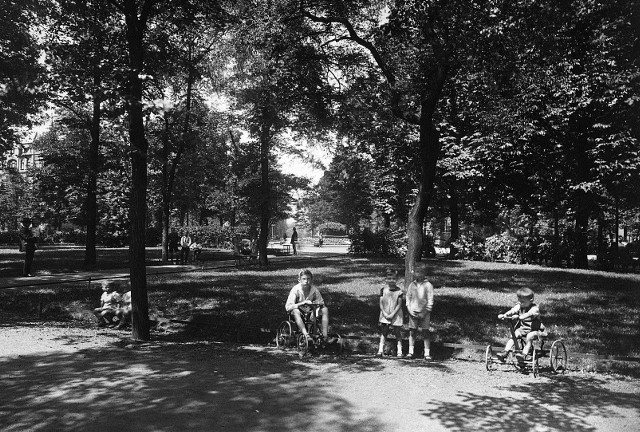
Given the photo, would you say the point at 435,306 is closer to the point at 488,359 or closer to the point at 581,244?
the point at 488,359

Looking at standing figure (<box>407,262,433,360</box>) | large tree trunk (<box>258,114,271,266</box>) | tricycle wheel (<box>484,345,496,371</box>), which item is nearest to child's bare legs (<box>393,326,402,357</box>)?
standing figure (<box>407,262,433,360</box>)

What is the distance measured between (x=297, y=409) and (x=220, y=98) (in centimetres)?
2471

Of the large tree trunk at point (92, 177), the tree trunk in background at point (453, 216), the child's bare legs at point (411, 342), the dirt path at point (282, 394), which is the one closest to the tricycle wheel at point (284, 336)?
the dirt path at point (282, 394)

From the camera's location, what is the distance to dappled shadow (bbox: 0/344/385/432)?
→ 16.5 feet

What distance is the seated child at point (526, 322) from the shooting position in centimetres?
738

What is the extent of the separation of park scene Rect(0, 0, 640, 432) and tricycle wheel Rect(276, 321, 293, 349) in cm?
3

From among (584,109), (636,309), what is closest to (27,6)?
(636,309)

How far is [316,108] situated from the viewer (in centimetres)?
1469

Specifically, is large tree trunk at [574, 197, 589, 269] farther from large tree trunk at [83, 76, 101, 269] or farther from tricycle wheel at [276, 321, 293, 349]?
large tree trunk at [83, 76, 101, 269]

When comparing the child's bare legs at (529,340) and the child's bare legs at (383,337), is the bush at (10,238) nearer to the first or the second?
the child's bare legs at (383,337)

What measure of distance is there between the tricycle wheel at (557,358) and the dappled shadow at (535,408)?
630mm

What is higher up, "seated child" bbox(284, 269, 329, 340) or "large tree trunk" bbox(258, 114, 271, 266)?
"large tree trunk" bbox(258, 114, 271, 266)

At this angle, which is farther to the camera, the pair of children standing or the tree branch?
the tree branch

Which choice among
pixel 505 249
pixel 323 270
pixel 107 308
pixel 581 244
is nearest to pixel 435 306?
pixel 107 308
